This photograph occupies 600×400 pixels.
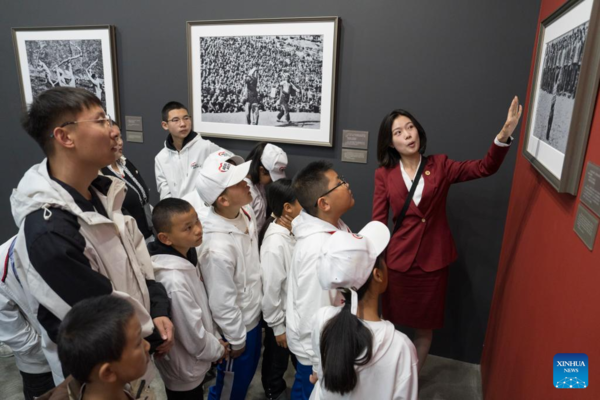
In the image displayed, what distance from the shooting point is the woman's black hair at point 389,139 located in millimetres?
2326

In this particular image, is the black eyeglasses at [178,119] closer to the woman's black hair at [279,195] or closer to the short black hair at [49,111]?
the woman's black hair at [279,195]

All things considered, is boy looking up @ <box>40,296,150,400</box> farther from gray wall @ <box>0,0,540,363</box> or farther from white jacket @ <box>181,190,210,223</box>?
gray wall @ <box>0,0,540,363</box>

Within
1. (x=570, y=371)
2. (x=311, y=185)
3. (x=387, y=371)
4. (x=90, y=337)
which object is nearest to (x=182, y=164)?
(x=311, y=185)

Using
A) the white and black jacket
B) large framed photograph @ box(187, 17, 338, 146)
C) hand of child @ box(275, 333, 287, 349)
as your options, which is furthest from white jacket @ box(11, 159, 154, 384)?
large framed photograph @ box(187, 17, 338, 146)

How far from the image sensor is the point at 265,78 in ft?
10.3

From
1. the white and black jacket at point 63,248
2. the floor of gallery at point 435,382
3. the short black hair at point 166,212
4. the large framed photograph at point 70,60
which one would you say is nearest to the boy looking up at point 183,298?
the short black hair at point 166,212

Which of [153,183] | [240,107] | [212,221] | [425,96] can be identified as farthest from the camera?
[153,183]

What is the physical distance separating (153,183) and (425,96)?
2.41 meters

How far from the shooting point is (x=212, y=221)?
2.03 meters

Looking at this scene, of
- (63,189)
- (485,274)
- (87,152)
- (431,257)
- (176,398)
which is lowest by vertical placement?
(176,398)

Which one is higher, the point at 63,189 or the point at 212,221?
the point at 63,189

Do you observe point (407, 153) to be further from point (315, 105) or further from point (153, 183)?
point (153, 183)

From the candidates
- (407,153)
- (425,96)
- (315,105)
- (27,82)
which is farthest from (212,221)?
(27,82)

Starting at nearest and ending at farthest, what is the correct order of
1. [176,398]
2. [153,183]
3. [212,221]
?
[176,398], [212,221], [153,183]
